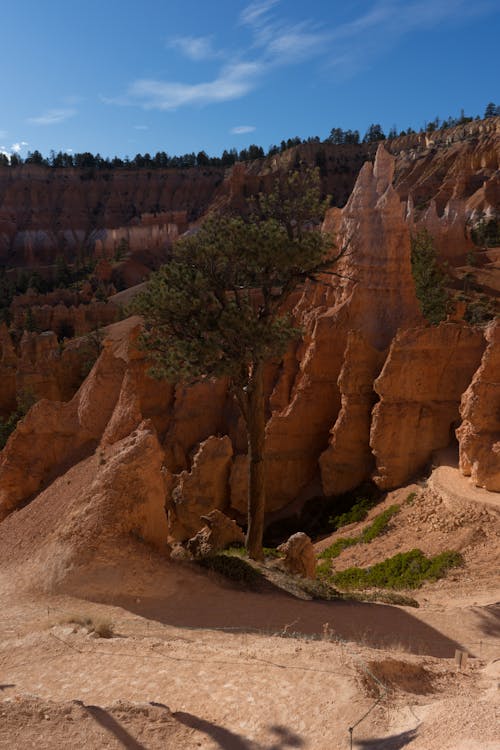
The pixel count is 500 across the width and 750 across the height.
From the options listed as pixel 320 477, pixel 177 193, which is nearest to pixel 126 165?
pixel 177 193

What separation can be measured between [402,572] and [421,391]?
560cm

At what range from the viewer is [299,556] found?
12.9m

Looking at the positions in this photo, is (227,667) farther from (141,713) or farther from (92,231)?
(92,231)

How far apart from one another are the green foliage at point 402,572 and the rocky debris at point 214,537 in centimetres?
296

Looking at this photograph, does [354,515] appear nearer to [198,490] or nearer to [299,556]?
[198,490]

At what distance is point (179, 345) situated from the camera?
12164 mm

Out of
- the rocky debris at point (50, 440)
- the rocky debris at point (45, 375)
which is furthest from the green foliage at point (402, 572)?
the rocky debris at point (45, 375)

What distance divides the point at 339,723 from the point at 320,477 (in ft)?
51.7

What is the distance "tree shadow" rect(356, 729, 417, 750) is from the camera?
428cm

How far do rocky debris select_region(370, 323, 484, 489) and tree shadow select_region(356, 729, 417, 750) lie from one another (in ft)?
44.7

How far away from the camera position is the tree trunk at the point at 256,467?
12773 millimetres

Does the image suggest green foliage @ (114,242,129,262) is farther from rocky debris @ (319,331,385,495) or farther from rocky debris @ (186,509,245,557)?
rocky debris @ (186,509,245,557)

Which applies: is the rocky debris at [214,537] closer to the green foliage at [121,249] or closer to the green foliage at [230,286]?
the green foliage at [230,286]

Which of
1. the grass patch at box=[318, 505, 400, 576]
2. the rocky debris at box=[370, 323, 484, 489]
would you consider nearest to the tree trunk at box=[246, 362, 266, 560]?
the grass patch at box=[318, 505, 400, 576]
